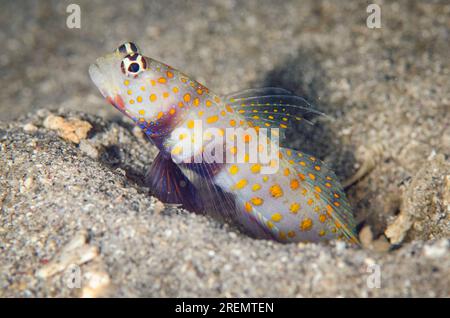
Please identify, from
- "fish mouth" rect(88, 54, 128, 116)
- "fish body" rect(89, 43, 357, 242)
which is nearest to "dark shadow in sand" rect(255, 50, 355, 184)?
"fish body" rect(89, 43, 357, 242)

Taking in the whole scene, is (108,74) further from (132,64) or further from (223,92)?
(223,92)

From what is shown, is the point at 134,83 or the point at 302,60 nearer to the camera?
the point at 134,83

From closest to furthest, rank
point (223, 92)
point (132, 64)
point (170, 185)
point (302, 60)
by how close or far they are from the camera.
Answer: point (132, 64) < point (170, 185) < point (223, 92) < point (302, 60)

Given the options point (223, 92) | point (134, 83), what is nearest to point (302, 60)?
point (223, 92)

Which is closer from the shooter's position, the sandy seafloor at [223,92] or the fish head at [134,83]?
the sandy seafloor at [223,92]

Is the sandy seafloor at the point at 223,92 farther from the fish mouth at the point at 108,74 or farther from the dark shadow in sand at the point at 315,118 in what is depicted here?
the fish mouth at the point at 108,74

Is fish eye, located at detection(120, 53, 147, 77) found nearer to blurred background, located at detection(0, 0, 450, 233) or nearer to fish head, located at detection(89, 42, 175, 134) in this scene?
fish head, located at detection(89, 42, 175, 134)

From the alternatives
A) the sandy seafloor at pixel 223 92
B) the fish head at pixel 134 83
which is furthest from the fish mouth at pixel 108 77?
the sandy seafloor at pixel 223 92
